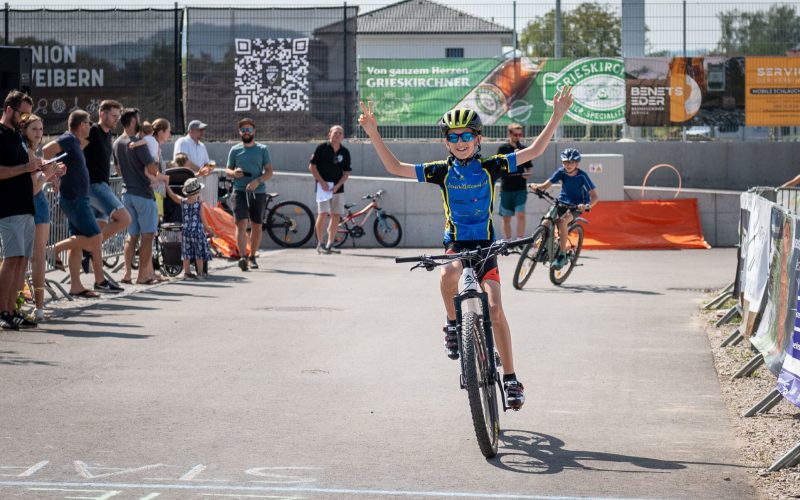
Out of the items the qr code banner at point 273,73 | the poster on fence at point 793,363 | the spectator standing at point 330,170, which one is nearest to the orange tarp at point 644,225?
Answer: the spectator standing at point 330,170

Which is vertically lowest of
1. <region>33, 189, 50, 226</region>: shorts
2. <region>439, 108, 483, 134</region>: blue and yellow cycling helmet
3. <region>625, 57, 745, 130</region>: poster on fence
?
<region>33, 189, 50, 226</region>: shorts

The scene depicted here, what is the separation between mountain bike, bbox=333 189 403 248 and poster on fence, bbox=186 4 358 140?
3.90 metres

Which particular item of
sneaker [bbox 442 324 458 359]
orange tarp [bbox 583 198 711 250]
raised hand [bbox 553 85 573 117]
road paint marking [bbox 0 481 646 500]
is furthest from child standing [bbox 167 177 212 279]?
road paint marking [bbox 0 481 646 500]

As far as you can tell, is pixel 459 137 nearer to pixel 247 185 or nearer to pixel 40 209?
pixel 40 209

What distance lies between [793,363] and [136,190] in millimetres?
9694

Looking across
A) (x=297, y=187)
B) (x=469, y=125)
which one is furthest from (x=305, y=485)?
(x=297, y=187)

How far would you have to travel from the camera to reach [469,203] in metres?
7.71

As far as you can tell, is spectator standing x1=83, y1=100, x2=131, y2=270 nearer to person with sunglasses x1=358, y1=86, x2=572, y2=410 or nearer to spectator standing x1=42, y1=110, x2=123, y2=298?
spectator standing x1=42, y1=110, x2=123, y2=298

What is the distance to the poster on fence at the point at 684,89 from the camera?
26.8 meters

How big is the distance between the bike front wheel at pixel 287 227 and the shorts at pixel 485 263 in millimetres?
15775

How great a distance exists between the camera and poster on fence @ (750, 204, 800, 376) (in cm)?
820

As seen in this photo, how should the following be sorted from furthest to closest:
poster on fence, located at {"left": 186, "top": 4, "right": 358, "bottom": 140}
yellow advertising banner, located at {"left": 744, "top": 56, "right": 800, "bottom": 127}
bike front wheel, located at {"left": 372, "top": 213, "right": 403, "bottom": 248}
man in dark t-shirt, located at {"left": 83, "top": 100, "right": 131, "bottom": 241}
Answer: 1. poster on fence, located at {"left": 186, "top": 4, "right": 358, "bottom": 140}
2. yellow advertising banner, located at {"left": 744, "top": 56, "right": 800, "bottom": 127}
3. bike front wheel, located at {"left": 372, "top": 213, "right": 403, "bottom": 248}
4. man in dark t-shirt, located at {"left": 83, "top": 100, "right": 131, "bottom": 241}

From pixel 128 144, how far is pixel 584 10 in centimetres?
1346

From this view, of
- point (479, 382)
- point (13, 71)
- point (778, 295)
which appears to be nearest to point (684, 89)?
point (13, 71)
